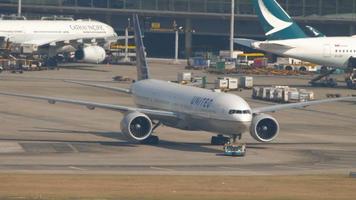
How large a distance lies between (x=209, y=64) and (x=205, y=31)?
2802 cm

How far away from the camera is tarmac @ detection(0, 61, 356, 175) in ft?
216

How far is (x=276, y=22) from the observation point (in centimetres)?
13525

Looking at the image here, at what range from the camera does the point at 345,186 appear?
58.5 m

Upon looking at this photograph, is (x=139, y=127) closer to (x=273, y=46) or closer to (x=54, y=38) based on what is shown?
(x=273, y=46)

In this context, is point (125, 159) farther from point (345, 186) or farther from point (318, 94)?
point (318, 94)

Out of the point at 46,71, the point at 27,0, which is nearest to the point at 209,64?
the point at 46,71

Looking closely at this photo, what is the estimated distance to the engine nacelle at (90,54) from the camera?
156000 millimetres

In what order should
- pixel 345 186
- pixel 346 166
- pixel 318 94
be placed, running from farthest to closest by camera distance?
pixel 318 94 < pixel 346 166 < pixel 345 186

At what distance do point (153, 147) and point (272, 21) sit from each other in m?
62.8

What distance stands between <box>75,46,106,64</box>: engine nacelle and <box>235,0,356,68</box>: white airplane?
27057 millimetres

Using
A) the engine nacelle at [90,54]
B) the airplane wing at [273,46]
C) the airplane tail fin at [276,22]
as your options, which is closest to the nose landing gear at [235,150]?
the airplane wing at [273,46]

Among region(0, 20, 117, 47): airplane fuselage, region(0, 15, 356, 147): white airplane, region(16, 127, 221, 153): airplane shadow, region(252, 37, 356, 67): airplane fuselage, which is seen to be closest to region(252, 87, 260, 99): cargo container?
region(252, 37, 356, 67): airplane fuselage

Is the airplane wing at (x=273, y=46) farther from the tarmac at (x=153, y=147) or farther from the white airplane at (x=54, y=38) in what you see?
the white airplane at (x=54, y=38)

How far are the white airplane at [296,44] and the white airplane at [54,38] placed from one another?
1122 inches
